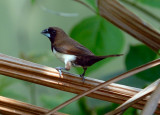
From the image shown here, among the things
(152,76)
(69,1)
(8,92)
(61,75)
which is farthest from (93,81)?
(69,1)

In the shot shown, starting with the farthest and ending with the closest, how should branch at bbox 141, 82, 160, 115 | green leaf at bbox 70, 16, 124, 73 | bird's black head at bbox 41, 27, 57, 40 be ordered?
green leaf at bbox 70, 16, 124, 73 → bird's black head at bbox 41, 27, 57, 40 → branch at bbox 141, 82, 160, 115

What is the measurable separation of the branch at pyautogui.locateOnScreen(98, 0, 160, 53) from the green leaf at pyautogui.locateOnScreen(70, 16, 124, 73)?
183 mm

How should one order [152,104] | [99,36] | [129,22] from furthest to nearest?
1. [99,36]
2. [129,22]
3. [152,104]

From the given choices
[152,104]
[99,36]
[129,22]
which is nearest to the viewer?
[152,104]

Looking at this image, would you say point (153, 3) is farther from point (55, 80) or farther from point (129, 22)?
point (55, 80)

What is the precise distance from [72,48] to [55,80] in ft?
0.44

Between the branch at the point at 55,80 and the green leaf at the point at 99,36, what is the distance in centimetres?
29

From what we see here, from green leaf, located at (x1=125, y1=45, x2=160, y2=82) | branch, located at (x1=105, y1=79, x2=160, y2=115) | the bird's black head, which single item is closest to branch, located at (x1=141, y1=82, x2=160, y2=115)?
branch, located at (x1=105, y1=79, x2=160, y2=115)

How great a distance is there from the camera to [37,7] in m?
1.97

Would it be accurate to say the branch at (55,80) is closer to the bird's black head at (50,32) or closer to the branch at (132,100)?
the branch at (132,100)

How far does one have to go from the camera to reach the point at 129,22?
1.66ft

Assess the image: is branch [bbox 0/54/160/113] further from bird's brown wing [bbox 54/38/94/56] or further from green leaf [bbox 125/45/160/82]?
green leaf [bbox 125/45/160/82]

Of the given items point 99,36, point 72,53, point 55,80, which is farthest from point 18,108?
point 99,36

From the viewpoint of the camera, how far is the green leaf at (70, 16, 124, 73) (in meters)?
0.71
